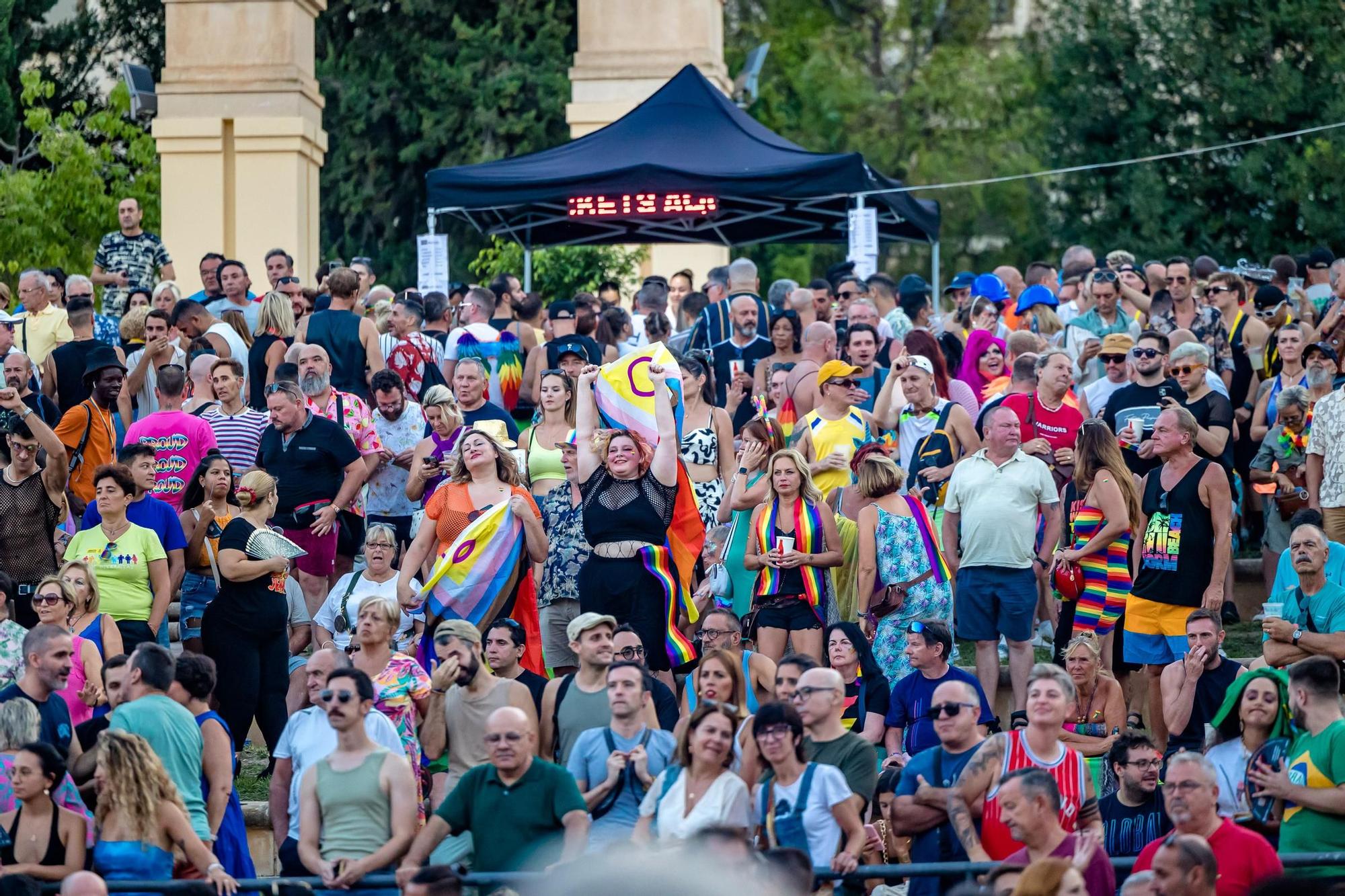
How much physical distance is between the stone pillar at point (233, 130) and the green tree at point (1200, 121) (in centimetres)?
1531

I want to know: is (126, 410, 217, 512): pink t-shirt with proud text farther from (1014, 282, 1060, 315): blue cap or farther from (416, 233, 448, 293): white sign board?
(1014, 282, 1060, 315): blue cap

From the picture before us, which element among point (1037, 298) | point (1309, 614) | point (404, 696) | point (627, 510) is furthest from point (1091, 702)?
point (1037, 298)

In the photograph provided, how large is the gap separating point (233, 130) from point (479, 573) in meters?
12.0

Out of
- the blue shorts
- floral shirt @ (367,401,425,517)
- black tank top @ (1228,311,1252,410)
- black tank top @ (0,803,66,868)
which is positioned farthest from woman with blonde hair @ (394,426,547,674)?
black tank top @ (1228,311,1252,410)

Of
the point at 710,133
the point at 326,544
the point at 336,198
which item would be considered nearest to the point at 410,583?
the point at 326,544

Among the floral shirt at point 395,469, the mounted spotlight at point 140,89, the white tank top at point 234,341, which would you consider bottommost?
the floral shirt at point 395,469

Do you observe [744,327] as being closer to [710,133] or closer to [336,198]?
[710,133]

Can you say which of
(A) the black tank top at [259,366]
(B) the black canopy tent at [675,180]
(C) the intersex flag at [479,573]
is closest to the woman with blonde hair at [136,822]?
(C) the intersex flag at [479,573]

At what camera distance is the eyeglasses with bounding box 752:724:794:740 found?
832cm

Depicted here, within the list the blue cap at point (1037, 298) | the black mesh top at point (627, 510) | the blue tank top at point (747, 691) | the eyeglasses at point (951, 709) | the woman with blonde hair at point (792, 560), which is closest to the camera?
the eyeglasses at point (951, 709)

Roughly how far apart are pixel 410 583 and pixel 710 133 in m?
8.29

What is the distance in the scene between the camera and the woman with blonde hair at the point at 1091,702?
991cm

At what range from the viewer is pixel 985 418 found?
11.5 meters

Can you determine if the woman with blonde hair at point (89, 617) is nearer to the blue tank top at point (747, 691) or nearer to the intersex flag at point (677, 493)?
the intersex flag at point (677, 493)
